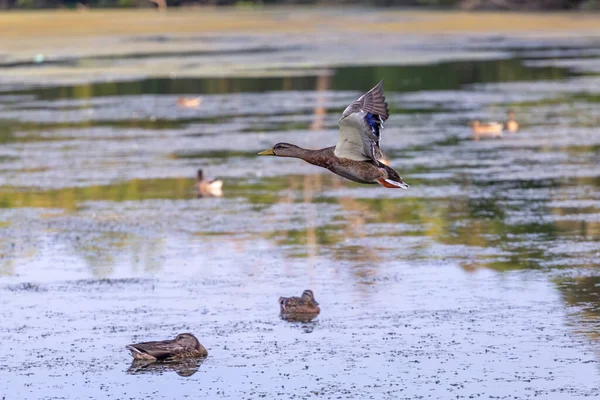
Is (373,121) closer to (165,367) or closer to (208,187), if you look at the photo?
(165,367)

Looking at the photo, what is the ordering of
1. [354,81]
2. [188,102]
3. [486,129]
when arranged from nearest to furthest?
1. [486,129]
2. [188,102]
3. [354,81]

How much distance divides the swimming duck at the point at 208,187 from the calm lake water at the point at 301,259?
0.19 m

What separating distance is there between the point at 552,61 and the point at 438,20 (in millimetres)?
23707

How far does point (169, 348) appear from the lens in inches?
382

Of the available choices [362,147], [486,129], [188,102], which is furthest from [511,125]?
[362,147]

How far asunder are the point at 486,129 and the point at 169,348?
13.1 metres

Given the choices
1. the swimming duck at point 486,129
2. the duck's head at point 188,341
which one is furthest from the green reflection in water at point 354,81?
the duck's head at point 188,341

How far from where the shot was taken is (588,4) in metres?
63.2

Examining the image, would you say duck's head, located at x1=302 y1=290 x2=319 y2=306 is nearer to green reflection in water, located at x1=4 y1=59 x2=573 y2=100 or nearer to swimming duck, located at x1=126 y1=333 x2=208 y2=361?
swimming duck, located at x1=126 y1=333 x2=208 y2=361

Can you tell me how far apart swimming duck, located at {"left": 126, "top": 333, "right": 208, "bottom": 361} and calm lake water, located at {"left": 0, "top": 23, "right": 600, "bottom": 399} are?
0.35 feet

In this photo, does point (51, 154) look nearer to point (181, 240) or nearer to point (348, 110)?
point (181, 240)

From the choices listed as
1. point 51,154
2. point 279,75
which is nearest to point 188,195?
point 51,154

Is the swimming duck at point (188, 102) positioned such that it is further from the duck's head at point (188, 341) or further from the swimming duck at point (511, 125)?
the duck's head at point (188, 341)

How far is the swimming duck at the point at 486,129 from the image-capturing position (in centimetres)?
2191
